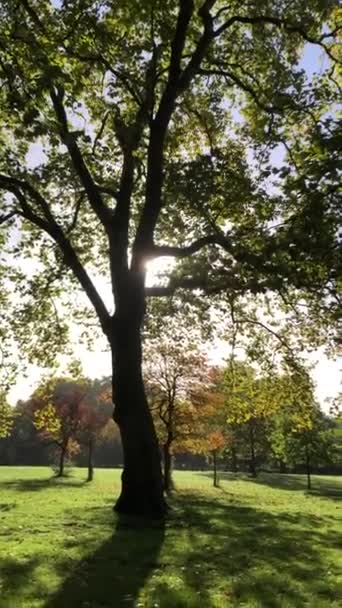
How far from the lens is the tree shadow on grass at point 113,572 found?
283 inches

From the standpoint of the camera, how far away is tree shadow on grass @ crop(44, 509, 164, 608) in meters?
7.19

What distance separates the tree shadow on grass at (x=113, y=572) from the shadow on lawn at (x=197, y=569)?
13 millimetres

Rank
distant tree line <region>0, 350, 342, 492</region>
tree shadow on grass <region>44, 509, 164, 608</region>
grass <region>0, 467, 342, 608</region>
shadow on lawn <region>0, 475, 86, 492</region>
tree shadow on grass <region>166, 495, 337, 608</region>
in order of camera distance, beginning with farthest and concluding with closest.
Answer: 1. shadow on lawn <region>0, 475, 86, 492</region>
2. distant tree line <region>0, 350, 342, 492</region>
3. tree shadow on grass <region>166, 495, 337, 608</region>
4. grass <region>0, 467, 342, 608</region>
5. tree shadow on grass <region>44, 509, 164, 608</region>

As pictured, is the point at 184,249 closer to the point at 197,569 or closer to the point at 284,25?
the point at 284,25

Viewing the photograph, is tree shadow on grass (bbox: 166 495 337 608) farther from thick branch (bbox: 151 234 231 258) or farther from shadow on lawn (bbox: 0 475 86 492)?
shadow on lawn (bbox: 0 475 86 492)

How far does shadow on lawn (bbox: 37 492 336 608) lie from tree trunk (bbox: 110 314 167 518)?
977 millimetres

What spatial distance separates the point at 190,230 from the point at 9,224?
7.45 m

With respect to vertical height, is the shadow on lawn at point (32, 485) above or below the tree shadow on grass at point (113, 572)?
below

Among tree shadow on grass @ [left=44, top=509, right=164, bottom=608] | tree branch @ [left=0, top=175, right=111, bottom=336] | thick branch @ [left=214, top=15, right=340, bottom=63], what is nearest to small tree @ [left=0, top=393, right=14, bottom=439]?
tree branch @ [left=0, top=175, right=111, bottom=336]

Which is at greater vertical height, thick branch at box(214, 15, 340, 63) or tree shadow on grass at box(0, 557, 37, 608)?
thick branch at box(214, 15, 340, 63)

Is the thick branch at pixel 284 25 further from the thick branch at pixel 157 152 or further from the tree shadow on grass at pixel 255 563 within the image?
the tree shadow on grass at pixel 255 563

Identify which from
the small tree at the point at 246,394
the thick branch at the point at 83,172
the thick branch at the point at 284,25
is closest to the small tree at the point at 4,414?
the small tree at the point at 246,394

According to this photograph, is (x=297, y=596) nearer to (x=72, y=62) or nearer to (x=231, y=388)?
(x=72, y=62)

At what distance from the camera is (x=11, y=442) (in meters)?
95.6
